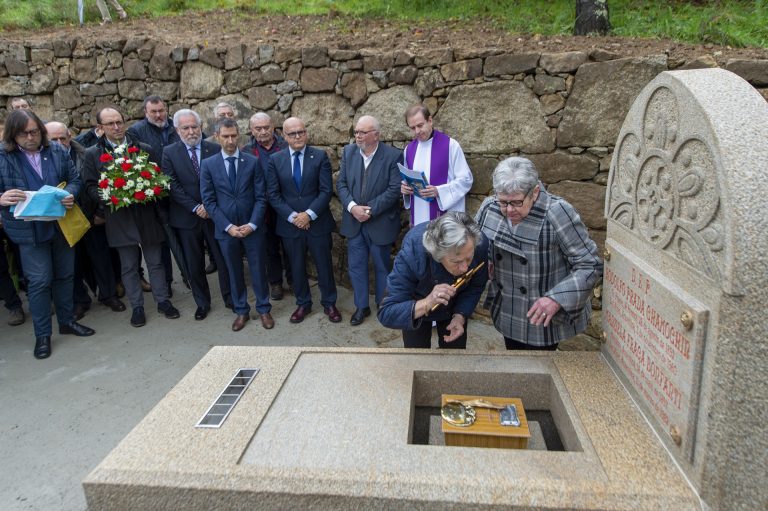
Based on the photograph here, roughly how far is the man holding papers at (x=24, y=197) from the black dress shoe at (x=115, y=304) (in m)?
0.69

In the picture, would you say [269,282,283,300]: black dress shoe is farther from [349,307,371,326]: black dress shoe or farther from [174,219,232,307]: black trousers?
[349,307,371,326]: black dress shoe

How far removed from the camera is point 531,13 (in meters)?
5.97

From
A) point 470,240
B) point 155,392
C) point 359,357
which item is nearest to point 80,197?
point 155,392

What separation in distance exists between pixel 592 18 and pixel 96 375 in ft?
18.4

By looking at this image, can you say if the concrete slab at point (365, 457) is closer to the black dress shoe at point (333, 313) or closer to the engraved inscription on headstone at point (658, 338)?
the engraved inscription on headstone at point (658, 338)

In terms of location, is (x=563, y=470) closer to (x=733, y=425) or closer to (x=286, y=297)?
(x=733, y=425)

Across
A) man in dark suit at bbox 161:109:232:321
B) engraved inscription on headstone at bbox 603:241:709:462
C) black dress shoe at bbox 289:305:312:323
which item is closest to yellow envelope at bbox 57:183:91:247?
man in dark suit at bbox 161:109:232:321

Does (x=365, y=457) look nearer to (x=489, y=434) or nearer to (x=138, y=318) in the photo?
(x=489, y=434)

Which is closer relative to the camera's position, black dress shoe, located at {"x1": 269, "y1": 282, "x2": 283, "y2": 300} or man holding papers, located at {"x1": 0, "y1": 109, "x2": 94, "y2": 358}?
man holding papers, located at {"x1": 0, "y1": 109, "x2": 94, "y2": 358}

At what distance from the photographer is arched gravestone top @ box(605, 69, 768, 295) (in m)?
1.32

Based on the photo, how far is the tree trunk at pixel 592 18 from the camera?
5.06 m

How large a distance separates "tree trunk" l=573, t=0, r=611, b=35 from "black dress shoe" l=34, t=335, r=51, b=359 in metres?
5.78

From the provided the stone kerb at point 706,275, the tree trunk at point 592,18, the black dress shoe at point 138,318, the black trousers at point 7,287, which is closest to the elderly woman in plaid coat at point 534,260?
the stone kerb at point 706,275

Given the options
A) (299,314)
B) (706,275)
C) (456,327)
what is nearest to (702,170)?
(706,275)
